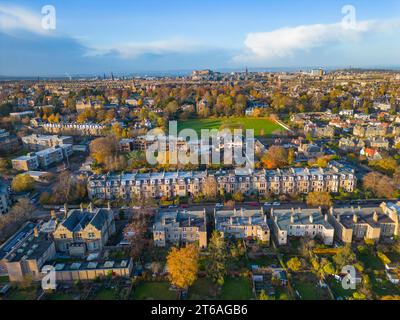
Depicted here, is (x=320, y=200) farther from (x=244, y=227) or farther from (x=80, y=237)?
(x=80, y=237)

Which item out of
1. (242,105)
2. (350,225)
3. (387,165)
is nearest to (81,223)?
(350,225)

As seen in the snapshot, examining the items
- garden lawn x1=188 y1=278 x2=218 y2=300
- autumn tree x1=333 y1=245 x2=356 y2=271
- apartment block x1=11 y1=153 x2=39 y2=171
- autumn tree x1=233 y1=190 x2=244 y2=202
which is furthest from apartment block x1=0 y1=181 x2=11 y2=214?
autumn tree x1=333 y1=245 x2=356 y2=271

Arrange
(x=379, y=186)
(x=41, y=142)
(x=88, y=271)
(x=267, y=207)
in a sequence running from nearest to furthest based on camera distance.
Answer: (x=88, y=271) < (x=267, y=207) < (x=379, y=186) < (x=41, y=142)

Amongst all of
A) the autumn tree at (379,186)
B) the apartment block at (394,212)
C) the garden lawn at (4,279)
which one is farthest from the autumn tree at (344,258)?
the garden lawn at (4,279)

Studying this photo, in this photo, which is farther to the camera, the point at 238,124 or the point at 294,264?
the point at 238,124

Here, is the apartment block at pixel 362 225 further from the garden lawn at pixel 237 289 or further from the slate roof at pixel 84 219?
the slate roof at pixel 84 219

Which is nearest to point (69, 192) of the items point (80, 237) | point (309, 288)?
point (80, 237)
